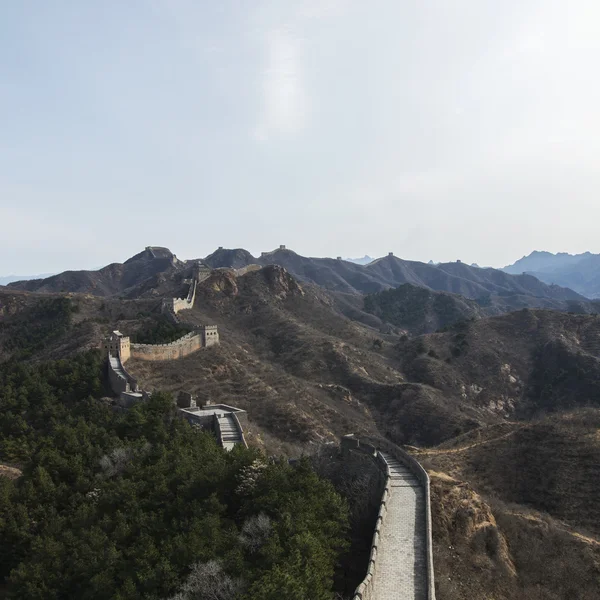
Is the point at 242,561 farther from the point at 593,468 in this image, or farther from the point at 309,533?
the point at 593,468

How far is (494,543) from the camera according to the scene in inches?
763

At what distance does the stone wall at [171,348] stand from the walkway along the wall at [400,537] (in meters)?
28.5

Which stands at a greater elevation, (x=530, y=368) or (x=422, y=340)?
(x=422, y=340)

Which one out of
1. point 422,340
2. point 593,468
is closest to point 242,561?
point 593,468

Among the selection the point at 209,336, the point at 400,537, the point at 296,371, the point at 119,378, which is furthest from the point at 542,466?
the point at 296,371

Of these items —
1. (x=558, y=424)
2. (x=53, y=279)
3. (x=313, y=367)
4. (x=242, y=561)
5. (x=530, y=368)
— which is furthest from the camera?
(x=53, y=279)

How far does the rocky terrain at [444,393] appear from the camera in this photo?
19484 mm

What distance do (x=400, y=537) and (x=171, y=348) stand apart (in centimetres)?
3676

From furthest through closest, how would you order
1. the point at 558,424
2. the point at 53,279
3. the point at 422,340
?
the point at 53,279 < the point at 422,340 < the point at 558,424

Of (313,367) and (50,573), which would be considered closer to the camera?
(50,573)

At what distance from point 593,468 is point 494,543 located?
10.6 meters

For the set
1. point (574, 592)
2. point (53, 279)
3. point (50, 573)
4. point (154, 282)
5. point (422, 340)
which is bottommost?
point (574, 592)

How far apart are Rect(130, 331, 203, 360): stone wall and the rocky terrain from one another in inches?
41.1

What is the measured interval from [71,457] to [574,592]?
83.6 feet
